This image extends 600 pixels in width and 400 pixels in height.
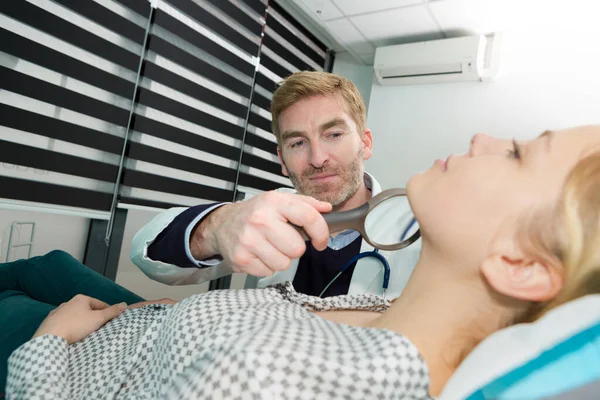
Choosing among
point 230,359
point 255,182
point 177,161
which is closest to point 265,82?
point 255,182

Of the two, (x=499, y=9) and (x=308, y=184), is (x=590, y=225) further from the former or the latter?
(x=499, y=9)

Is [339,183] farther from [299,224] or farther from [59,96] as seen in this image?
[59,96]

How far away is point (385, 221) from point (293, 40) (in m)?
2.92

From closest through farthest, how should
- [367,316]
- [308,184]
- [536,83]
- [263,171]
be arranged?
[367,316] < [308,184] < [536,83] < [263,171]

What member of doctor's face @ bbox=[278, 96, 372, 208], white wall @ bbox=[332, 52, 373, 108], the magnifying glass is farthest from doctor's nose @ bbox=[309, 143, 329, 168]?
white wall @ bbox=[332, 52, 373, 108]

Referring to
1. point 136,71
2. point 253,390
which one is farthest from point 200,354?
point 136,71

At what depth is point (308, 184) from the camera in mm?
1738

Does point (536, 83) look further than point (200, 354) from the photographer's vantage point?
Yes

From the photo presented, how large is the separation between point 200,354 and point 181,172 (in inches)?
90.0

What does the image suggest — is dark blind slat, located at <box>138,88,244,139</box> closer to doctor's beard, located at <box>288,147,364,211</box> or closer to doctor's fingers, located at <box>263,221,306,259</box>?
doctor's beard, located at <box>288,147,364,211</box>

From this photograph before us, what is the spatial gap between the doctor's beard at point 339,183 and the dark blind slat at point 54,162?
1.23 metres

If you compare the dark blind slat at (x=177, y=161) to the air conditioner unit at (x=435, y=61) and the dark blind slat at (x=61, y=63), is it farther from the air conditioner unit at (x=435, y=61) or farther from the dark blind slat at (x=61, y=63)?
the air conditioner unit at (x=435, y=61)

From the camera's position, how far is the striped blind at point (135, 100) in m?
1.93

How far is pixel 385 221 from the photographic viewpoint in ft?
3.35
